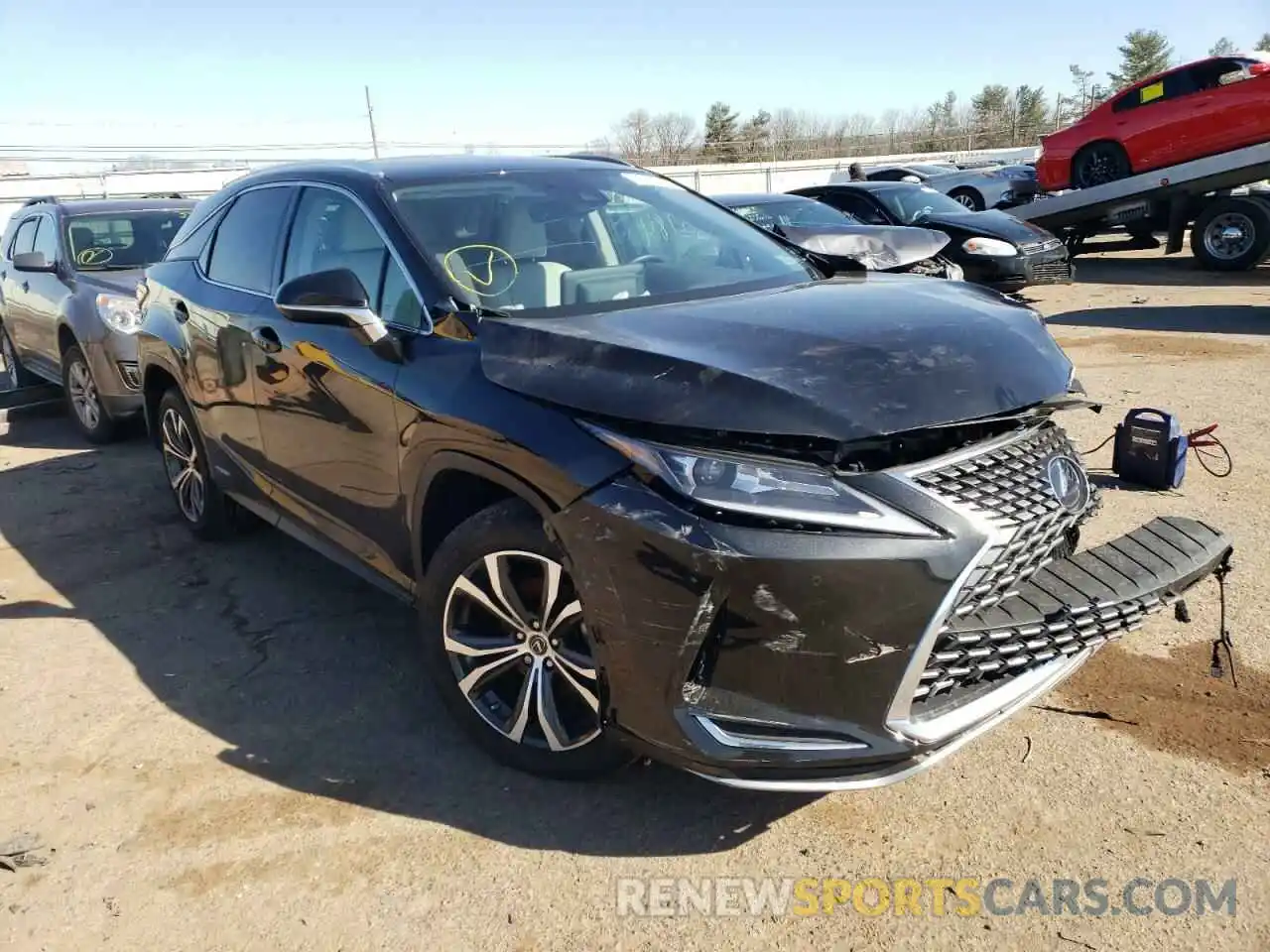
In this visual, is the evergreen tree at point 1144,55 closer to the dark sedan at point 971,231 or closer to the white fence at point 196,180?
the white fence at point 196,180

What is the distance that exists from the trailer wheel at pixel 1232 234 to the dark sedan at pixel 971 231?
3579mm

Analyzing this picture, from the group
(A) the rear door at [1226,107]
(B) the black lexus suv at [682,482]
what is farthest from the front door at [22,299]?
(A) the rear door at [1226,107]

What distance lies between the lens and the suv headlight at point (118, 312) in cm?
690

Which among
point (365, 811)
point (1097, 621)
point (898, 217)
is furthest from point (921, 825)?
point (898, 217)

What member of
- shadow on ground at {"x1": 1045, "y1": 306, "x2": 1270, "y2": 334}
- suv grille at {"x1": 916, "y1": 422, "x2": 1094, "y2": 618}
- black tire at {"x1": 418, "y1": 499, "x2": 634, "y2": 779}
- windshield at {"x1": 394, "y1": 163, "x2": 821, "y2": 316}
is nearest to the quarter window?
windshield at {"x1": 394, "y1": 163, "x2": 821, "y2": 316}

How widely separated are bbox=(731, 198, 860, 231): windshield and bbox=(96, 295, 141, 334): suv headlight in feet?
19.6

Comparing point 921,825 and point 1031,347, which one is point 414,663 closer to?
point 921,825

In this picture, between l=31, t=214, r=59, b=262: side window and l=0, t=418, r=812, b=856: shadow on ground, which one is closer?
l=0, t=418, r=812, b=856: shadow on ground

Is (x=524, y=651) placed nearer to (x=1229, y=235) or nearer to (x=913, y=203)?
(x=913, y=203)

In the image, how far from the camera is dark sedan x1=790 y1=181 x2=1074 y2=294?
422 inches

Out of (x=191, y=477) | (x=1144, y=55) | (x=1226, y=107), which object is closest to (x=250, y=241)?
→ (x=191, y=477)

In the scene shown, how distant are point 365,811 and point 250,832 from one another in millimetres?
321

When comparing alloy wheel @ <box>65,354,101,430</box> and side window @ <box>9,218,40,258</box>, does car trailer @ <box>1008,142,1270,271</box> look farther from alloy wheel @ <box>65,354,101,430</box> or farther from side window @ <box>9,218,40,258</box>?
side window @ <box>9,218,40,258</box>

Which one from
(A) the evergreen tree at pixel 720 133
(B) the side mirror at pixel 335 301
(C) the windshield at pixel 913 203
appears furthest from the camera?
(A) the evergreen tree at pixel 720 133
